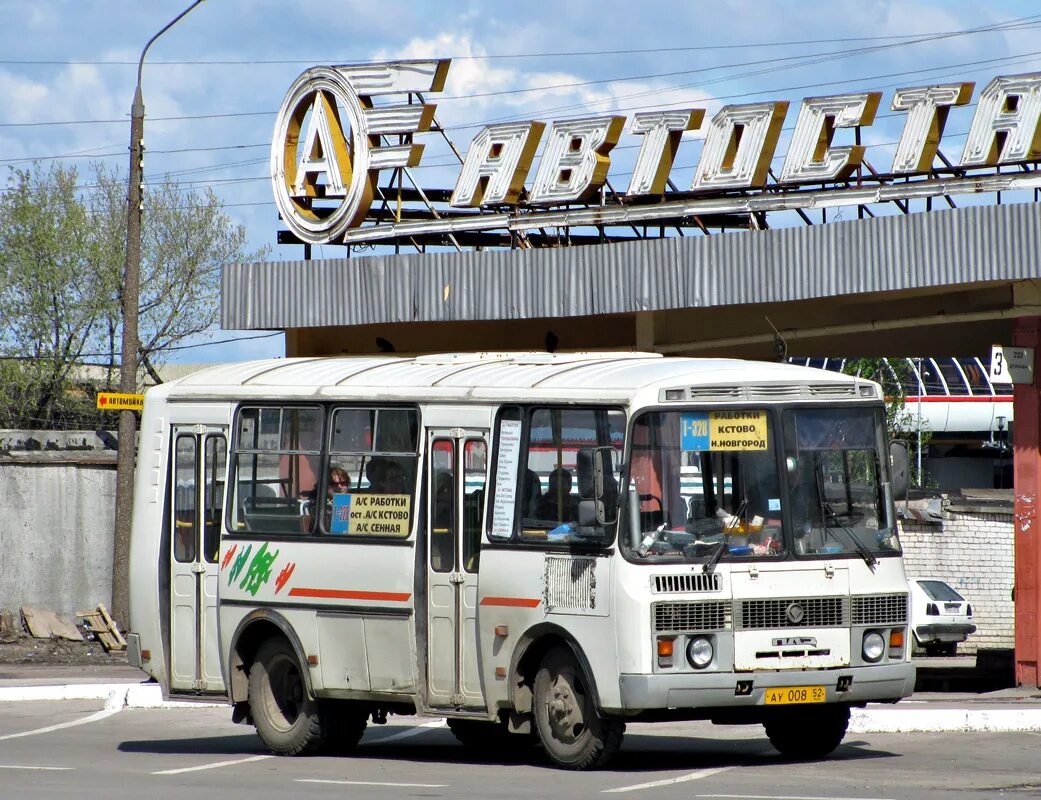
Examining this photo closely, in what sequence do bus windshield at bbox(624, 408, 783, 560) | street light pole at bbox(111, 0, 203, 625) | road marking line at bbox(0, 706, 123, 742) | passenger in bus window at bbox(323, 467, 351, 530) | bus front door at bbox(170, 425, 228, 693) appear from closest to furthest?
bus windshield at bbox(624, 408, 783, 560) → passenger in bus window at bbox(323, 467, 351, 530) → bus front door at bbox(170, 425, 228, 693) → road marking line at bbox(0, 706, 123, 742) → street light pole at bbox(111, 0, 203, 625)

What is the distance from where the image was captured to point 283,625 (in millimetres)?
13219

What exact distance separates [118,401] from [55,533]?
7.00 metres

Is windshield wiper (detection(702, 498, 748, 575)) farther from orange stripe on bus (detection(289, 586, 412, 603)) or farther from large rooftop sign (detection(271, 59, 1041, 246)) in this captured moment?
large rooftop sign (detection(271, 59, 1041, 246))

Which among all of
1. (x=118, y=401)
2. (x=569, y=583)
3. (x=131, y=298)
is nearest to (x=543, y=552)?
(x=569, y=583)

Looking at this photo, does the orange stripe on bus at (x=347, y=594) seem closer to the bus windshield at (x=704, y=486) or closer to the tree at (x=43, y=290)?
the bus windshield at (x=704, y=486)

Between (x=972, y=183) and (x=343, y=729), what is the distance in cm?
1021

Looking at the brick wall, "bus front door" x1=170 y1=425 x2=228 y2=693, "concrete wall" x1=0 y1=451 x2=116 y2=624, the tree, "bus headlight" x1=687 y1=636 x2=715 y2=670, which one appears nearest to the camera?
"bus headlight" x1=687 y1=636 x2=715 y2=670

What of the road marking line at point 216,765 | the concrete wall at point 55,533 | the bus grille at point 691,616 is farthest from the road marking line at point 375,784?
the concrete wall at point 55,533

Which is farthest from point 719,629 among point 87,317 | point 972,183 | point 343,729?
point 87,317

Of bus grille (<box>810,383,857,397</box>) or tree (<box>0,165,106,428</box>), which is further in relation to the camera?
tree (<box>0,165,106,428</box>)

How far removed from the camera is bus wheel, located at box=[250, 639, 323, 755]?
13.4 m

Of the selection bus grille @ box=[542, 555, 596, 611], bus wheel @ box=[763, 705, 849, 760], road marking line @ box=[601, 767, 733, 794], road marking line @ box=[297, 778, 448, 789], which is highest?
bus grille @ box=[542, 555, 596, 611]

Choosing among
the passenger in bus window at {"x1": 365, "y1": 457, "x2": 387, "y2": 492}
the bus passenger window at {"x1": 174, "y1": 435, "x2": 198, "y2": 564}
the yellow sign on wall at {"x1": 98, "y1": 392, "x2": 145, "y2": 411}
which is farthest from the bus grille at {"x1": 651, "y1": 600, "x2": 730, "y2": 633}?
the yellow sign on wall at {"x1": 98, "y1": 392, "x2": 145, "y2": 411}

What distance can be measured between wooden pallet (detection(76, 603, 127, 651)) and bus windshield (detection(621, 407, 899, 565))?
53.8ft
